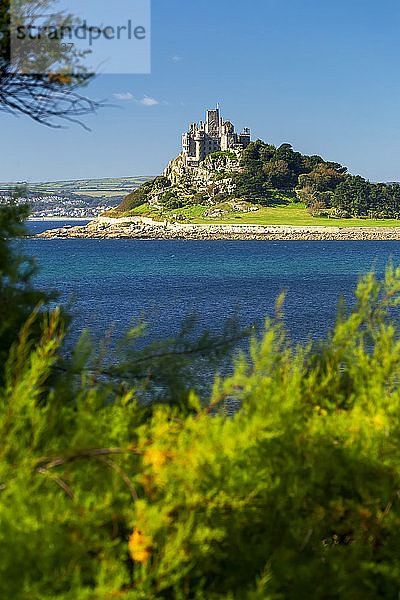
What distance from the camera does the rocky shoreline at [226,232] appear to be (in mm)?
114250

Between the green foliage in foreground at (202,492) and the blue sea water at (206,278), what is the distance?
8.03 m

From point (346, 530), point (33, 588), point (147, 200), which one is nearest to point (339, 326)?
point (346, 530)

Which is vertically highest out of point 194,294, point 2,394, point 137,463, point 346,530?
point 2,394

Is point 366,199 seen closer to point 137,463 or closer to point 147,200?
point 147,200

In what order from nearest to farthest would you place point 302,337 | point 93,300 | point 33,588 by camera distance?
point 33,588 < point 302,337 < point 93,300

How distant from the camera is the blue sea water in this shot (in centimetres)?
3588

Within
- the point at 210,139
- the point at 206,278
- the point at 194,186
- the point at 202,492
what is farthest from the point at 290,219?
the point at 202,492

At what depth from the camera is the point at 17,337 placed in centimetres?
531

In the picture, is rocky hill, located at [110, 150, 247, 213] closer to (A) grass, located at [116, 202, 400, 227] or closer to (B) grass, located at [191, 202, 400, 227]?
(A) grass, located at [116, 202, 400, 227]

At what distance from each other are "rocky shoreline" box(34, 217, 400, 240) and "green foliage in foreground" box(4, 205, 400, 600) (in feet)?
361

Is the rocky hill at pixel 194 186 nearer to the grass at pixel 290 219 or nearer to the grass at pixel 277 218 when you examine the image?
the grass at pixel 277 218

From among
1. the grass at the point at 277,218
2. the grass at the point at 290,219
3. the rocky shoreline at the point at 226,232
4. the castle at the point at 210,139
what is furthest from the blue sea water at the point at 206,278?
the castle at the point at 210,139

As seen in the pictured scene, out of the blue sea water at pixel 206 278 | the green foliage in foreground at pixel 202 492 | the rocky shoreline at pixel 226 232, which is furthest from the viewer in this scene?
the rocky shoreline at pixel 226 232

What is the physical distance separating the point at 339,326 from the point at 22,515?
3.81m
